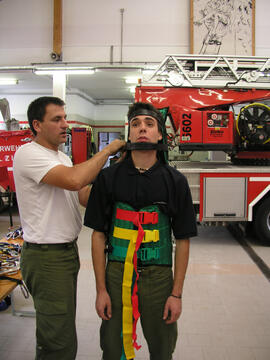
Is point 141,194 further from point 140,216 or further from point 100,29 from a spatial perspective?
point 100,29

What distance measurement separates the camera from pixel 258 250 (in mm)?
5336

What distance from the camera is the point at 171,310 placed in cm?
165

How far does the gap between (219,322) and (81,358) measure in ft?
4.56

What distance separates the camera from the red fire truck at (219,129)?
17.7ft

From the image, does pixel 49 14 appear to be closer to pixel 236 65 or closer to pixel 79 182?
pixel 236 65

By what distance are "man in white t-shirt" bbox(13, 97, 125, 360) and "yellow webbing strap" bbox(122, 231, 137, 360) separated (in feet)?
1.26

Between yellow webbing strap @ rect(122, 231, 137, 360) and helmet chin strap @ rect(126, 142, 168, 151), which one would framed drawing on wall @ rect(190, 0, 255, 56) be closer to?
helmet chin strap @ rect(126, 142, 168, 151)

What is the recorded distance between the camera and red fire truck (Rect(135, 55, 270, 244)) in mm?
5406

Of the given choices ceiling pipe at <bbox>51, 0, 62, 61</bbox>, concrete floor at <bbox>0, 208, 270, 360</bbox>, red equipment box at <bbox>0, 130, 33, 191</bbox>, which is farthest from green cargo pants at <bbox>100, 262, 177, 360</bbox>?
ceiling pipe at <bbox>51, 0, 62, 61</bbox>

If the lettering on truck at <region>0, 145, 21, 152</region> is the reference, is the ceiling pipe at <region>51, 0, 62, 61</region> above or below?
above

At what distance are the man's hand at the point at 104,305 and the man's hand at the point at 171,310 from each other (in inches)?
11.9

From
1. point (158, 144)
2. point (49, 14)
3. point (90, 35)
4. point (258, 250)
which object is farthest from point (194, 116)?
point (49, 14)

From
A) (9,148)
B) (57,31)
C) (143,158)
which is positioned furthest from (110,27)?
(143,158)

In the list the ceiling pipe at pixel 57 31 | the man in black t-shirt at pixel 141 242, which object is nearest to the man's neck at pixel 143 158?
the man in black t-shirt at pixel 141 242
